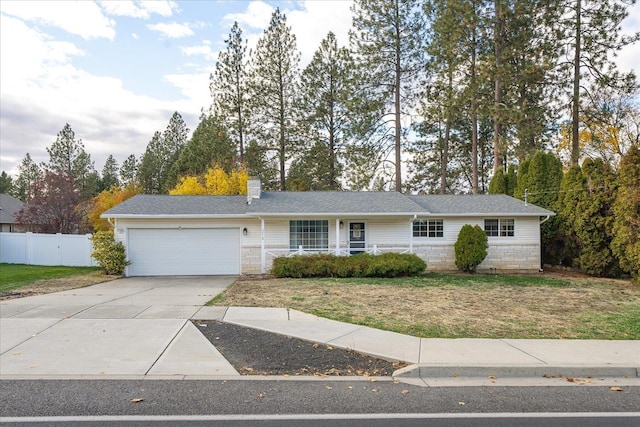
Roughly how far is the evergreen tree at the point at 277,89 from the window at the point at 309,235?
504 inches

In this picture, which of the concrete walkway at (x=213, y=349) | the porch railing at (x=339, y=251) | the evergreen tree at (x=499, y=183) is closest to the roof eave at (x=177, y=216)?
the porch railing at (x=339, y=251)

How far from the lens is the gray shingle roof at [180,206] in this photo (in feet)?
55.4

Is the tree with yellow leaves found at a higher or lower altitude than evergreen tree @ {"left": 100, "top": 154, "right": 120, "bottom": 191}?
lower

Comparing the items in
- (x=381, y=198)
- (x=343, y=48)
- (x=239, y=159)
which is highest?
(x=343, y=48)

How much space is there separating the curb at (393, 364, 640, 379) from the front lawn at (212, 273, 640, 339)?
5.10ft

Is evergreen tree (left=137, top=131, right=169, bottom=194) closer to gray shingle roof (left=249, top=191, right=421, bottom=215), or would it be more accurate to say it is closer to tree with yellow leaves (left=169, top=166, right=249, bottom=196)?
tree with yellow leaves (left=169, top=166, right=249, bottom=196)

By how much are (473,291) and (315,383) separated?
828 cm

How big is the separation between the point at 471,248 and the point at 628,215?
5.32 meters

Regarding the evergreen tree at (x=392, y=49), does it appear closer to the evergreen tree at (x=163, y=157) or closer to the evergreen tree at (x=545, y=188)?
the evergreen tree at (x=545, y=188)

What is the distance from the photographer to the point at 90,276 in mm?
16203

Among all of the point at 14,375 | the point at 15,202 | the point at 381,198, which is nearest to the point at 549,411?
the point at 14,375

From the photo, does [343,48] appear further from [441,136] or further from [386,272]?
[386,272]

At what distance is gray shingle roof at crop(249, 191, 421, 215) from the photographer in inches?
671

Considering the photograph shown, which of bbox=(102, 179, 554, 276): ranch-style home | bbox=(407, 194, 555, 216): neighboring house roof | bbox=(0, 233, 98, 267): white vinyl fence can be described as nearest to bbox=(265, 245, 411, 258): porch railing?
bbox=(102, 179, 554, 276): ranch-style home
